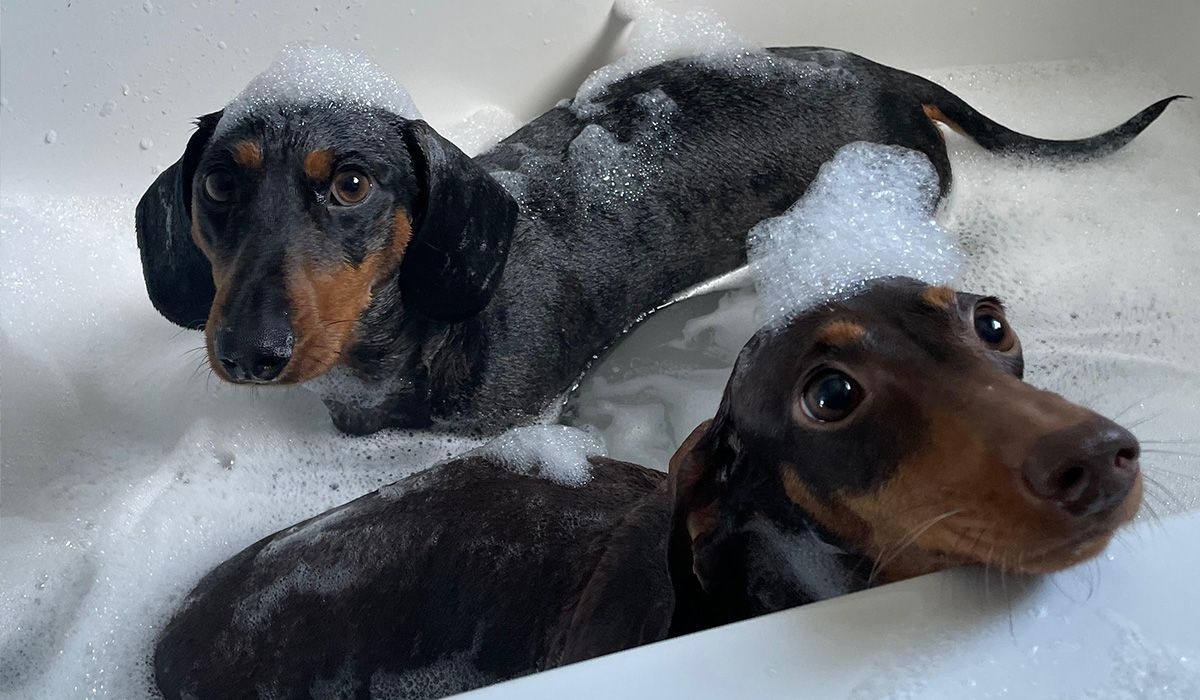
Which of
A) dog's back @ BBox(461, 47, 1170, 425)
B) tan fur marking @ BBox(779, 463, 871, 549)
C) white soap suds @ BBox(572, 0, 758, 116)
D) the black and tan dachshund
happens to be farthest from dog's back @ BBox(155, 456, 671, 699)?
white soap suds @ BBox(572, 0, 758, 116)

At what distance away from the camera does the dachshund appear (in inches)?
72.4

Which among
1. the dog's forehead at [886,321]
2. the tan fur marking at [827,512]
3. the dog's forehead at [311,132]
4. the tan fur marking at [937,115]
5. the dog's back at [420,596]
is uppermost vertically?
the dog's forehead at [886,321]

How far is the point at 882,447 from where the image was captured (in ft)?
3.89

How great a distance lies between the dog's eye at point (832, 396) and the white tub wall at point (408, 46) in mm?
1810

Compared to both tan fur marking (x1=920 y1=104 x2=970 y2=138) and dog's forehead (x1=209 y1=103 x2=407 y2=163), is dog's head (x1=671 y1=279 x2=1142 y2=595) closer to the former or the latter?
dog's forehead (x1=209 y1=103 x2=407 y2=163)

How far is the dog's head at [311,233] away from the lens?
5.81 ft

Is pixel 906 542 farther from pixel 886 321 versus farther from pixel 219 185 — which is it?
pixel 219 185

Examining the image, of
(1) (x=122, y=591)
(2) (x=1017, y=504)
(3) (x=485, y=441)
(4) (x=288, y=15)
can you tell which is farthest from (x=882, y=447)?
(4) (x=288, y=15)

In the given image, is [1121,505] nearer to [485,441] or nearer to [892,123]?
[485,441]

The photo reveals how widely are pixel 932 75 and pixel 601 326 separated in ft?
4.33

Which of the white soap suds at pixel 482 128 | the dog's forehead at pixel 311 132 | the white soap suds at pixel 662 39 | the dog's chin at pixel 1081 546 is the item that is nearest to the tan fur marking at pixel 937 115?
the white soap suds at pixel 662 39

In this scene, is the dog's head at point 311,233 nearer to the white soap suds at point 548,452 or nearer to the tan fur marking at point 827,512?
the white soap suds at point 548,452

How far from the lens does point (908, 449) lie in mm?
1151

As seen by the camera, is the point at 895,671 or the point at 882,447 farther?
the point at 882,447
